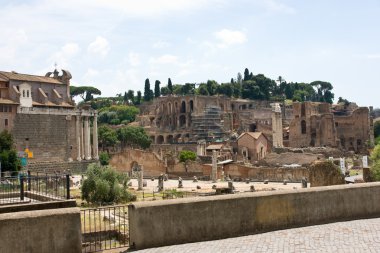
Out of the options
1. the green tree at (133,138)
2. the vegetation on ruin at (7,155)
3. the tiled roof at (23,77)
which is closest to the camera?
the vegetation on ruin at (7,155)

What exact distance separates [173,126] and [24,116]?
182 ft

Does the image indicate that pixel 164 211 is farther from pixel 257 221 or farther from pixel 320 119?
pixel 320 119

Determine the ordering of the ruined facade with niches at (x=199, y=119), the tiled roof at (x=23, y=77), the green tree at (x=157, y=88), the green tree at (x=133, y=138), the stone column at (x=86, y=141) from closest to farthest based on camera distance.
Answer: the tiled roof at (x=23, y=77), the stone column at (x=86, y=141), the green tree at (x=133, y=138), the ruined facade with niches at (x=199, y=119), the green tree at (x=157, y=88)

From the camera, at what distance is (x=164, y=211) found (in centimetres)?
868

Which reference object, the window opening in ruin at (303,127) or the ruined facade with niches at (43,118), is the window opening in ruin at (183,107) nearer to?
the window opening in ruin at (303,127)

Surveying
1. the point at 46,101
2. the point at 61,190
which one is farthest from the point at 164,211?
the point at 46,101

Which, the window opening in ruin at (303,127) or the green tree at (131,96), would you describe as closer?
the window opening in ruin at (303,127)

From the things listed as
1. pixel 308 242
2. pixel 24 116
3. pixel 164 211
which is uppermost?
pixel 24 116

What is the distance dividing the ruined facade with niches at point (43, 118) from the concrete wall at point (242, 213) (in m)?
37.9

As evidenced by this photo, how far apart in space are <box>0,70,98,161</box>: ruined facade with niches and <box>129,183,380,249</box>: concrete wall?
3794cm

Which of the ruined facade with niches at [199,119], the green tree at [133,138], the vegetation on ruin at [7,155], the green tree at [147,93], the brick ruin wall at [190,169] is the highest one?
the green tree at [147,93]

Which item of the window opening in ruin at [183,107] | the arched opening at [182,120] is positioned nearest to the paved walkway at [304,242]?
the arched opening at [182,120]

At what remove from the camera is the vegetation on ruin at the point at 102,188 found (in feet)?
84.3

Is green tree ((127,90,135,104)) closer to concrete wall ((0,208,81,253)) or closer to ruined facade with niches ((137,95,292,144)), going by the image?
ruined facade with niches ((137,95,292,144))
